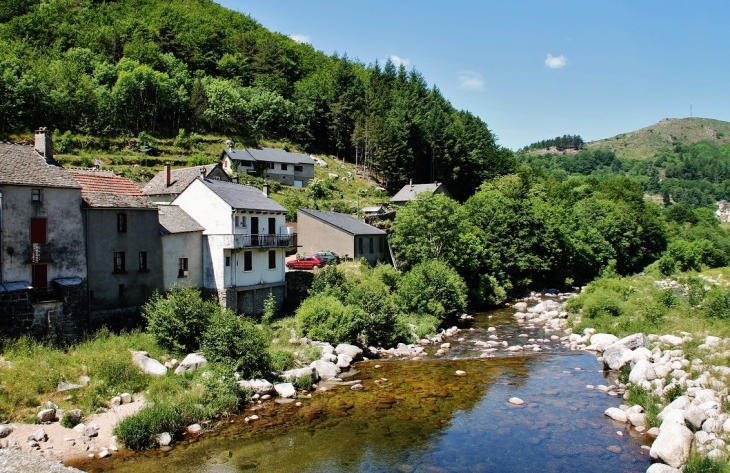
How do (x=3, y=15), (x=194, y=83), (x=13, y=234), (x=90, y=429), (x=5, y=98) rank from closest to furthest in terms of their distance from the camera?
(x=90, y=429) → (x=13, y=234) → (x=5, y=98) → (x=194, y=83) → (x=3, y=15)

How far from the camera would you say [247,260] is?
35.9m

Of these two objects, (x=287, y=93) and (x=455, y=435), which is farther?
(x=287, y=93)

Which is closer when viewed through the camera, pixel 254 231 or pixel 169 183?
pixel 254 231

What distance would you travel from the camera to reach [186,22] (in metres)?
135

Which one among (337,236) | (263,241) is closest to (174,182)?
(263,241)

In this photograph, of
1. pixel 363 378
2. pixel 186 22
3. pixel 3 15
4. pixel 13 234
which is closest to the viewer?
pixel 13 234

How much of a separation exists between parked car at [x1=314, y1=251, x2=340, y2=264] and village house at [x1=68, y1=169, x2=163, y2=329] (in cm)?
1630

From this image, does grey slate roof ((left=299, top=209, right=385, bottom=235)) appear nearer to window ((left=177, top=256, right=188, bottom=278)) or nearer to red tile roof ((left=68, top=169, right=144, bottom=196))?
window ((left=177, top=256, right=188, bottom=278))

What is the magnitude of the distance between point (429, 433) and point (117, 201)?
20960 millimetres

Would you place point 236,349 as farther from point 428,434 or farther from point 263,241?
point 263,241

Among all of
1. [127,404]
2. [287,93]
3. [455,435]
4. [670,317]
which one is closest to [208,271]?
[127,404]

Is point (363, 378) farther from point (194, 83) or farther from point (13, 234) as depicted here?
point (194, 83)

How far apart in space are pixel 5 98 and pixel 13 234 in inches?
2174

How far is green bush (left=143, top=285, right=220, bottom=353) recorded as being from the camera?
26734 mm
